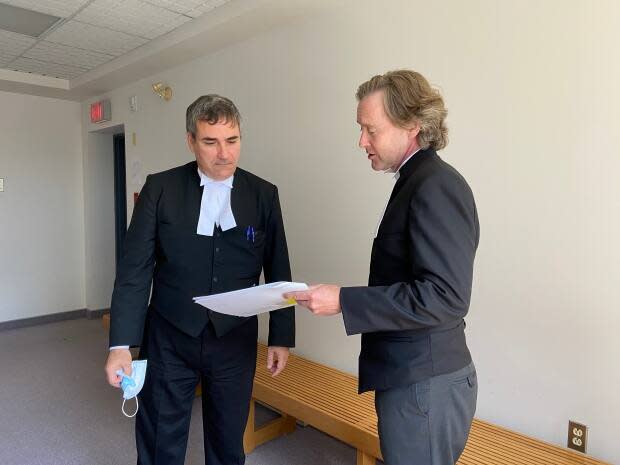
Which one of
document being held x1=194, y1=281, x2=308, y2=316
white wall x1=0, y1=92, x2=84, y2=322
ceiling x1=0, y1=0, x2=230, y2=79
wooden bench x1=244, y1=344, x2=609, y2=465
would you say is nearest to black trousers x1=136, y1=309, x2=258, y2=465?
document being held x1=194, y1=281, x2=308, y2=316

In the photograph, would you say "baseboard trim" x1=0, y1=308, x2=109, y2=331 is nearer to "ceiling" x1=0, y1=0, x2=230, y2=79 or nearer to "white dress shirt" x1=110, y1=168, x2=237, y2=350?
"ceiling" x1=0, y1=0, x2=230, y2=79

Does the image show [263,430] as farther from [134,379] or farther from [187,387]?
[134,379]

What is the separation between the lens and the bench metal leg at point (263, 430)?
8.90 feet

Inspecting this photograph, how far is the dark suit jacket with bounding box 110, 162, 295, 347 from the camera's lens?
5.26ft

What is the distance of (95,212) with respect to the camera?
18.4ft

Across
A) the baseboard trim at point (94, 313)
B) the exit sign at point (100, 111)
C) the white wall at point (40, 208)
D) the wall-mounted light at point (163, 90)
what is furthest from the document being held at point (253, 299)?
the baseboard trim at point (94, 313)

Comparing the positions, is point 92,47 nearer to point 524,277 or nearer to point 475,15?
point 475,15

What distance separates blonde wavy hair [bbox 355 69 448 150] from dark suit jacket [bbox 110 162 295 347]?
2.34 feet

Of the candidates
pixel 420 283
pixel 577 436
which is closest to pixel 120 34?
pixel 420 283

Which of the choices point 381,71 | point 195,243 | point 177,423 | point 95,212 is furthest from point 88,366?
point 381,71

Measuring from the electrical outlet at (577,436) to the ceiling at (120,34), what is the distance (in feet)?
7.56

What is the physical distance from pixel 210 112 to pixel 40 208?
4.58 metres

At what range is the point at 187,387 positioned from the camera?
1685mm

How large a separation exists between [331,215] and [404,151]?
5.18 ft
